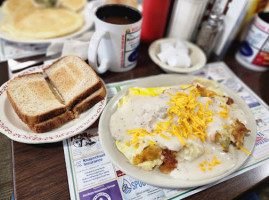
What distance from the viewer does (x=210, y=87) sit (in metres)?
1.06

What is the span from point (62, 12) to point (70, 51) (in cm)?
59

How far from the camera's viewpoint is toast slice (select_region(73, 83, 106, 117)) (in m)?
0.90

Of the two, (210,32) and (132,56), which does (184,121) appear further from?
(210,32)

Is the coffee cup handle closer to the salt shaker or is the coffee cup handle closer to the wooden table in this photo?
the wooden table

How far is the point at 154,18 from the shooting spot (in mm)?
1313

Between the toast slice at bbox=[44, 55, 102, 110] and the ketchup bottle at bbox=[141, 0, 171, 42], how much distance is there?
592 mm

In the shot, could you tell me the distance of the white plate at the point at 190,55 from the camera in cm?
115

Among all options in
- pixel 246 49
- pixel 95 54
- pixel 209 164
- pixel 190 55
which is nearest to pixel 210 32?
pixel 190 55

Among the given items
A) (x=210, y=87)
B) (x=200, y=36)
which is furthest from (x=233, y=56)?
(x=210, y=87)

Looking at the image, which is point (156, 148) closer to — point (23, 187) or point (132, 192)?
point (132, 192)

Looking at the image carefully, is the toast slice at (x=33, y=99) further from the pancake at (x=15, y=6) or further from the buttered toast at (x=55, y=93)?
the pancake at (x=15, y=6)

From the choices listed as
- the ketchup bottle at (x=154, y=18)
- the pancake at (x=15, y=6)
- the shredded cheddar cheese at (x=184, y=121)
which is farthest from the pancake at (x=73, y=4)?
the shredded cheddar cheese at (x=184, y=121)

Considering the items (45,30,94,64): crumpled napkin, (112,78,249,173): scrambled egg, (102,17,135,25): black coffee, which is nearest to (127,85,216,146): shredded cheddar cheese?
(112,78,249,173): scrambled egg

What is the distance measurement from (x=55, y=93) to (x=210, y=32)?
1064 mm
